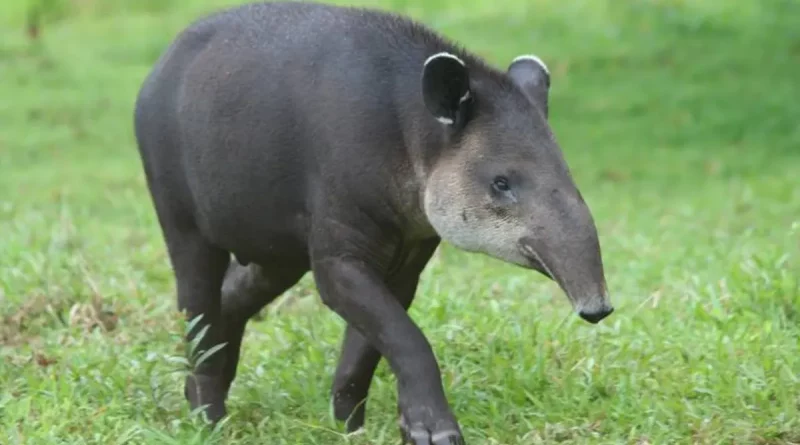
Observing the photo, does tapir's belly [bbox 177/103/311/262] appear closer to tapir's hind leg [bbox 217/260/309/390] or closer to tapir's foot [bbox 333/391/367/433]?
tapir's hind leg [bbox 217/260/309/390]

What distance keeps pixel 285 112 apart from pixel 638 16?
1130 cm

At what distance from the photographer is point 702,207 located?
10219 millimetres

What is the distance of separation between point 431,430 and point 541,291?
2975 mm

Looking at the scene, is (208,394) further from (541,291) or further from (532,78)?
(541,291)

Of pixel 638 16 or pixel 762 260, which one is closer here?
pixel 762 260

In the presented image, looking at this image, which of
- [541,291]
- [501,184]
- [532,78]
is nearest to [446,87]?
[501,184]

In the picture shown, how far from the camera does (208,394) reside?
5379 mm

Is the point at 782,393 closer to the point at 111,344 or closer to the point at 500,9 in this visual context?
the point at 111,344

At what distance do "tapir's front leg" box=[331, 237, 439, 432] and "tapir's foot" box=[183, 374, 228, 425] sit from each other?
17.7 inches

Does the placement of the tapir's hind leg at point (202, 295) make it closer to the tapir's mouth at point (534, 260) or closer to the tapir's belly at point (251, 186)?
the tapir's belly at point (251, 186)

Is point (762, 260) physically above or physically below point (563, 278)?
below

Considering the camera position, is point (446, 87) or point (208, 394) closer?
point (446, 87)

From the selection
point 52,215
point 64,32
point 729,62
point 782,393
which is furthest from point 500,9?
point 782,393

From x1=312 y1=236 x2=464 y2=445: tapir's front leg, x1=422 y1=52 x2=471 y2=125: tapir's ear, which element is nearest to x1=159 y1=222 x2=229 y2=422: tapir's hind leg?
x1=312 y1=236 x2=464 y2=445: tapir's front leg
